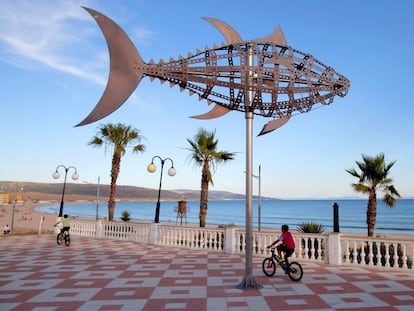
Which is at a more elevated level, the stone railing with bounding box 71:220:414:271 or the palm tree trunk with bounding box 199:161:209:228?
the palm tree trunk with bounding box 199:161:209:228

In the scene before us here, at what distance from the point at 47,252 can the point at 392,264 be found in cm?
1308

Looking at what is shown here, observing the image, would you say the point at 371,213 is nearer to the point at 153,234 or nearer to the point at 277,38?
the point at 153,234

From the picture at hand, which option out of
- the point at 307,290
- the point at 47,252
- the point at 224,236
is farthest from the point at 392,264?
the point at 47,252

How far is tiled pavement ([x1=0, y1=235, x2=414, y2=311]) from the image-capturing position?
7004 mm

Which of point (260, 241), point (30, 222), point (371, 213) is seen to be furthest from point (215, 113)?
point (30, 222)

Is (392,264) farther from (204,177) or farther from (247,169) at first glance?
(204,177)

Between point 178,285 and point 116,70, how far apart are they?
545 cm

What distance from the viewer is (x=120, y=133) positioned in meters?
23.2

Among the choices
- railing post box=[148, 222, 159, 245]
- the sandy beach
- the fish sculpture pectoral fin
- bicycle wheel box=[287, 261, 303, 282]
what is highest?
the fish sculpture pectoral fin

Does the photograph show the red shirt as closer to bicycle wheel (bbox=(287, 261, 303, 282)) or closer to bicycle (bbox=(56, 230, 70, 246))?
bicycle wheel (bbox=(287, 261, 303, 282))

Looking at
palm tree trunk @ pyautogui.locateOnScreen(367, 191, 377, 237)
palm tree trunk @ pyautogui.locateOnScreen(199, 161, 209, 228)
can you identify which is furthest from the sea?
palm tree trunk @ pyautogui.locateOnScreen(367, 191, 377, 237)

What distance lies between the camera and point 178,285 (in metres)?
8.56

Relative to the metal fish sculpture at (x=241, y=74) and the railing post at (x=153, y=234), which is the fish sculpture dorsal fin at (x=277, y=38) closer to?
the metal fish sculpture at (x=241, y=74)

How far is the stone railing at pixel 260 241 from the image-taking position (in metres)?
11.0
